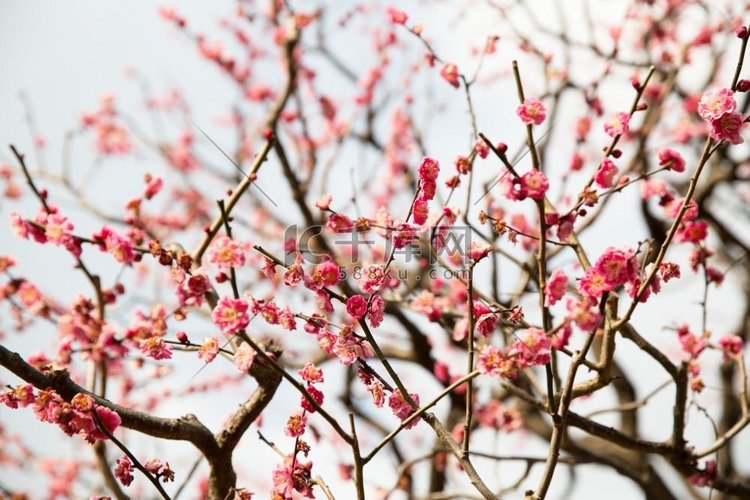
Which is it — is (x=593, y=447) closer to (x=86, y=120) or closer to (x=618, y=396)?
(x=618, y=396)

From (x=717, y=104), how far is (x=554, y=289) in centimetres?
87

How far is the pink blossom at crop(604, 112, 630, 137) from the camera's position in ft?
8.36

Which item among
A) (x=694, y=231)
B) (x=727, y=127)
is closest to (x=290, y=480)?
(x=727, y=127)

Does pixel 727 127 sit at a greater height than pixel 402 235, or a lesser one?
greater

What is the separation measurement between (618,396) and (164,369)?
3.92 m

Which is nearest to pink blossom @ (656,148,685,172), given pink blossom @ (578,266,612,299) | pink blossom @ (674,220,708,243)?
pink blossom @ (674,220,708,243)

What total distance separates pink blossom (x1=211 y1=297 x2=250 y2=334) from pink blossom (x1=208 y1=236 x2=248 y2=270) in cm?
16

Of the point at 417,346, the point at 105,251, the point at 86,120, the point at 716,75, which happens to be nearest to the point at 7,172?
the point at 86,120

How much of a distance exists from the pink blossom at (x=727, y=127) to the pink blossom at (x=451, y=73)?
5.82 feet

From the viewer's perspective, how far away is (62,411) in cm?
229

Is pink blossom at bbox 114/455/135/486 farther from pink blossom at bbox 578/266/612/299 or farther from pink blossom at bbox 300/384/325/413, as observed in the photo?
pink blossom at bbox 578/266/612/299

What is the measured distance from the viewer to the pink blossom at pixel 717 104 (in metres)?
2.21

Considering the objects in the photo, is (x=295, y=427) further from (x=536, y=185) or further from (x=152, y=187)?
(x=152, y=187)

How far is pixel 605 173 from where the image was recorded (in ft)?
8.54
